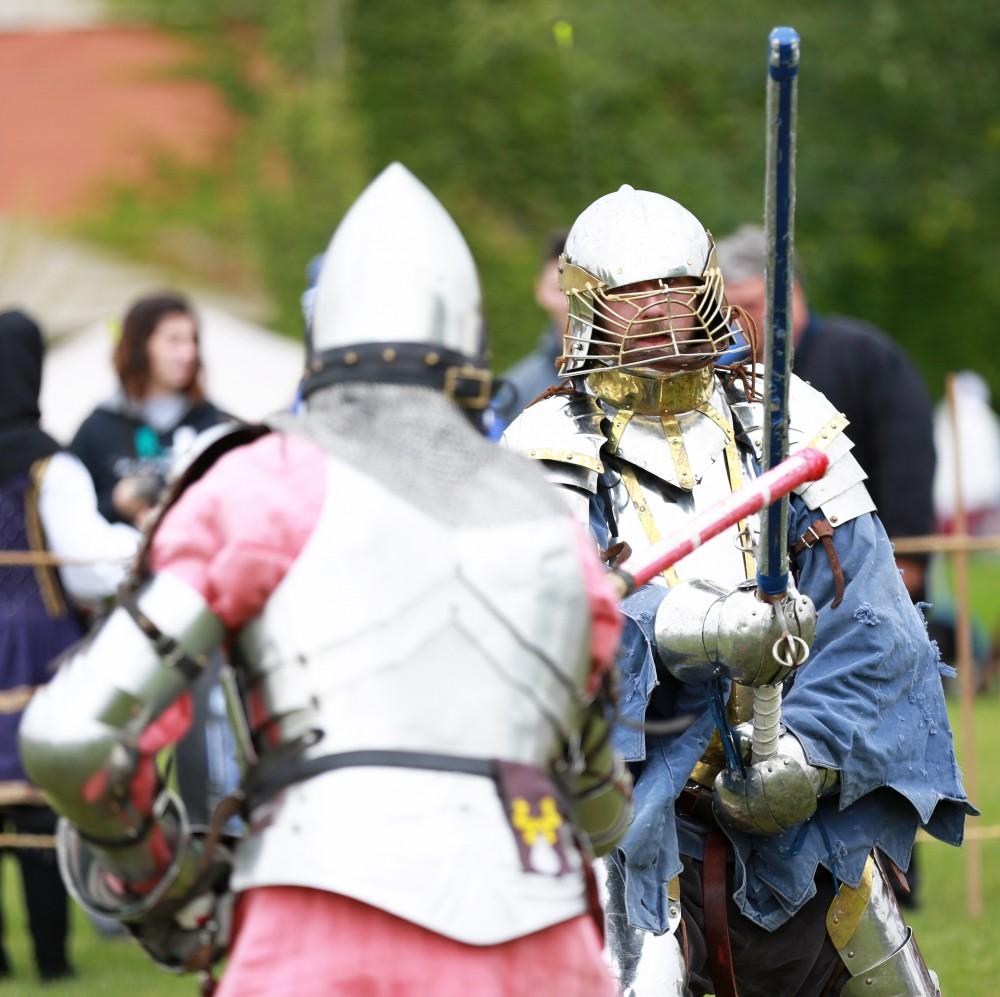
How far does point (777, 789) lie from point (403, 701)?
145 cm

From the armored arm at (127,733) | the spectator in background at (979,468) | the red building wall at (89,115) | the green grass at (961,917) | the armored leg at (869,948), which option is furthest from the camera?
the red building wall at (89,115)

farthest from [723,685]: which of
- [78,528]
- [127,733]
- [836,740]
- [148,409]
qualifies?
[148,409]

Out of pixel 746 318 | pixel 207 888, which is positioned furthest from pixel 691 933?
pixel 207 888

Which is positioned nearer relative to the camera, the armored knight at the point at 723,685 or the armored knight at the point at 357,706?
the armored knight at the point at 357,706

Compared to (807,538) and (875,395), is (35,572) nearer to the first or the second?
(875,395)

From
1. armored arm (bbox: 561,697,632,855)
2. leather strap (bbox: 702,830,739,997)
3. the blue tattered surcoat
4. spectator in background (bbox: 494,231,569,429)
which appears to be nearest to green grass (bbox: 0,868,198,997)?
spectator in background (bbox: 494,231,569,429)

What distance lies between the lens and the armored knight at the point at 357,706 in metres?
2.88

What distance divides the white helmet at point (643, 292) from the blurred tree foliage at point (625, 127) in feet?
35.5

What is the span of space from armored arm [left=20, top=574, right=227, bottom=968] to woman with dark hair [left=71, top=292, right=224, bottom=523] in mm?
4442

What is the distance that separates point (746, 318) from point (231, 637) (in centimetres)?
191

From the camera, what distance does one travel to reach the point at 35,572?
273 inches

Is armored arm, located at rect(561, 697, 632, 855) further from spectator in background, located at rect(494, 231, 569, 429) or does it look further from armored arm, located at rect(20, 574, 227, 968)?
spectator in background, located at rect(494, 231, 569, 429)

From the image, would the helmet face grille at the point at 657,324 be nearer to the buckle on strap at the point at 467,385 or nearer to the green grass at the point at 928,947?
the buckle on strap at the point at 467,385

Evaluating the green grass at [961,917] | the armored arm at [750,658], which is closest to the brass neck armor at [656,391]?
the armored arm at [750,658]
